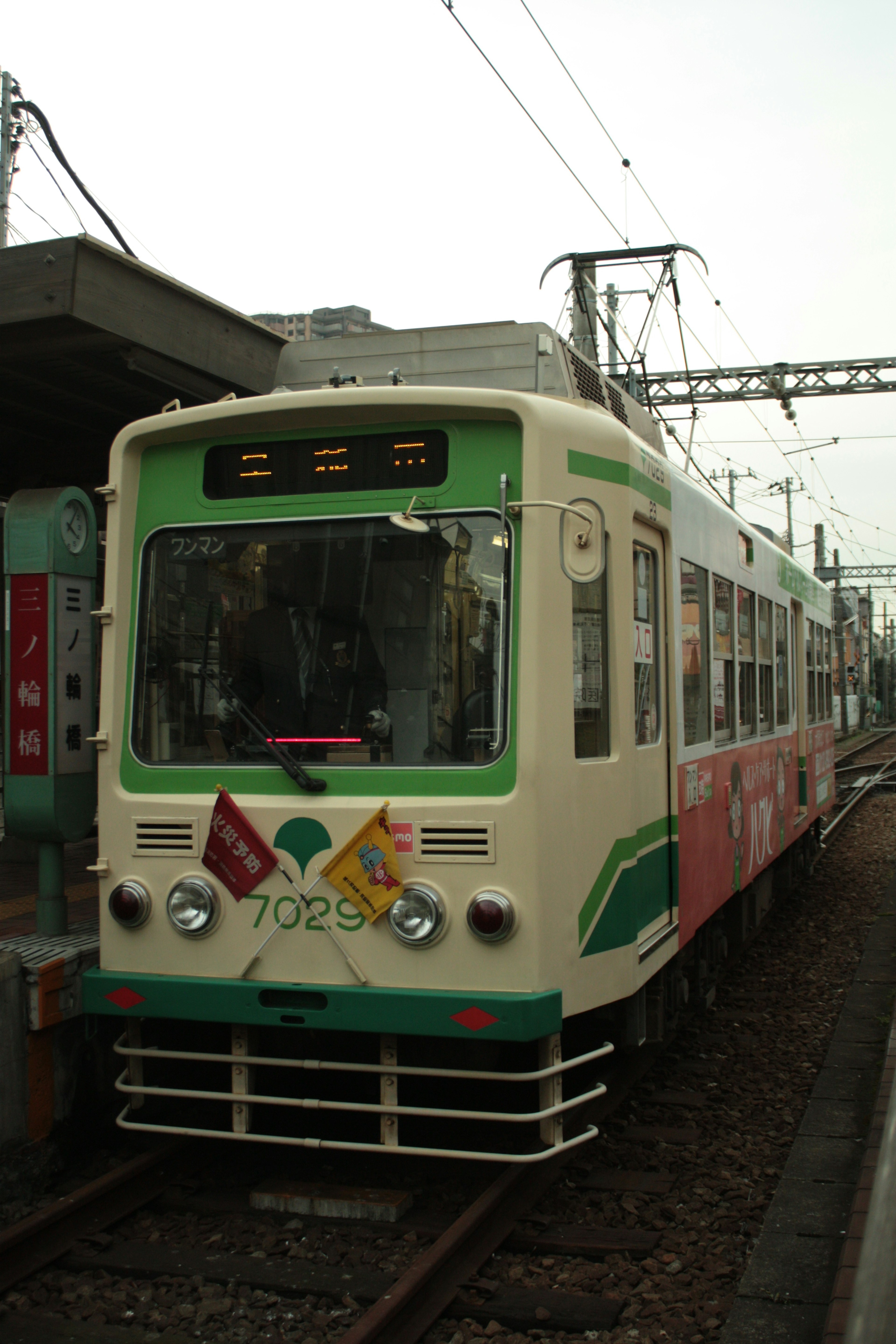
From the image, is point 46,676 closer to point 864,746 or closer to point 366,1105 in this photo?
point 366,1105

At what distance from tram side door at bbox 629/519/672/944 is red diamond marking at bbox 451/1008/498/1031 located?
100 cm

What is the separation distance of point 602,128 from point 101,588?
6.16m

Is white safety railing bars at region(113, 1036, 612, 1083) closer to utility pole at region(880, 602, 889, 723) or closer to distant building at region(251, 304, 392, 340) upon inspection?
distant building at region(251, 304, 392, 340)

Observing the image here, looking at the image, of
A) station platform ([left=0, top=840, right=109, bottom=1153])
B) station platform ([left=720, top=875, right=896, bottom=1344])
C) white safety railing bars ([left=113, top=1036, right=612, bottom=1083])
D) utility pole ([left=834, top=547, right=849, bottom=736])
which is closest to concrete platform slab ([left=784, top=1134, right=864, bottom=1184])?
station platform ([left=720, top=875, right=896, bottom=1344])

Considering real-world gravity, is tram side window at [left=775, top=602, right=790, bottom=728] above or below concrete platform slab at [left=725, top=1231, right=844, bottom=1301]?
above

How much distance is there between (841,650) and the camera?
17.6 m

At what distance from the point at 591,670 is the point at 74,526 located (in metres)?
2.46

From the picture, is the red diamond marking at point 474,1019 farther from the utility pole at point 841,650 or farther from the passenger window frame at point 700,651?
the utility pole at point 841,650

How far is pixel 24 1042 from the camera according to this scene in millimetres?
4699

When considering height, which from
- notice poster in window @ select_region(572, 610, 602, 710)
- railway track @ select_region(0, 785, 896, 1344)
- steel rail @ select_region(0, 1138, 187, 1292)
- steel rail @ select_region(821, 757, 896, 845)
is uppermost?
notice poster in window @ select_region(572, 610, 602, 710)

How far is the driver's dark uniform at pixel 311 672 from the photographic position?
169 inches

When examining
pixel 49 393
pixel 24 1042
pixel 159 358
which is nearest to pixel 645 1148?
pixel 24 1042

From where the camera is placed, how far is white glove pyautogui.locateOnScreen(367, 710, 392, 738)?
4.25 m

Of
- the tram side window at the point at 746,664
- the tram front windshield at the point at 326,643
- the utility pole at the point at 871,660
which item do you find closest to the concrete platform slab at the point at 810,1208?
the tram front windshield at the point at 326,643
